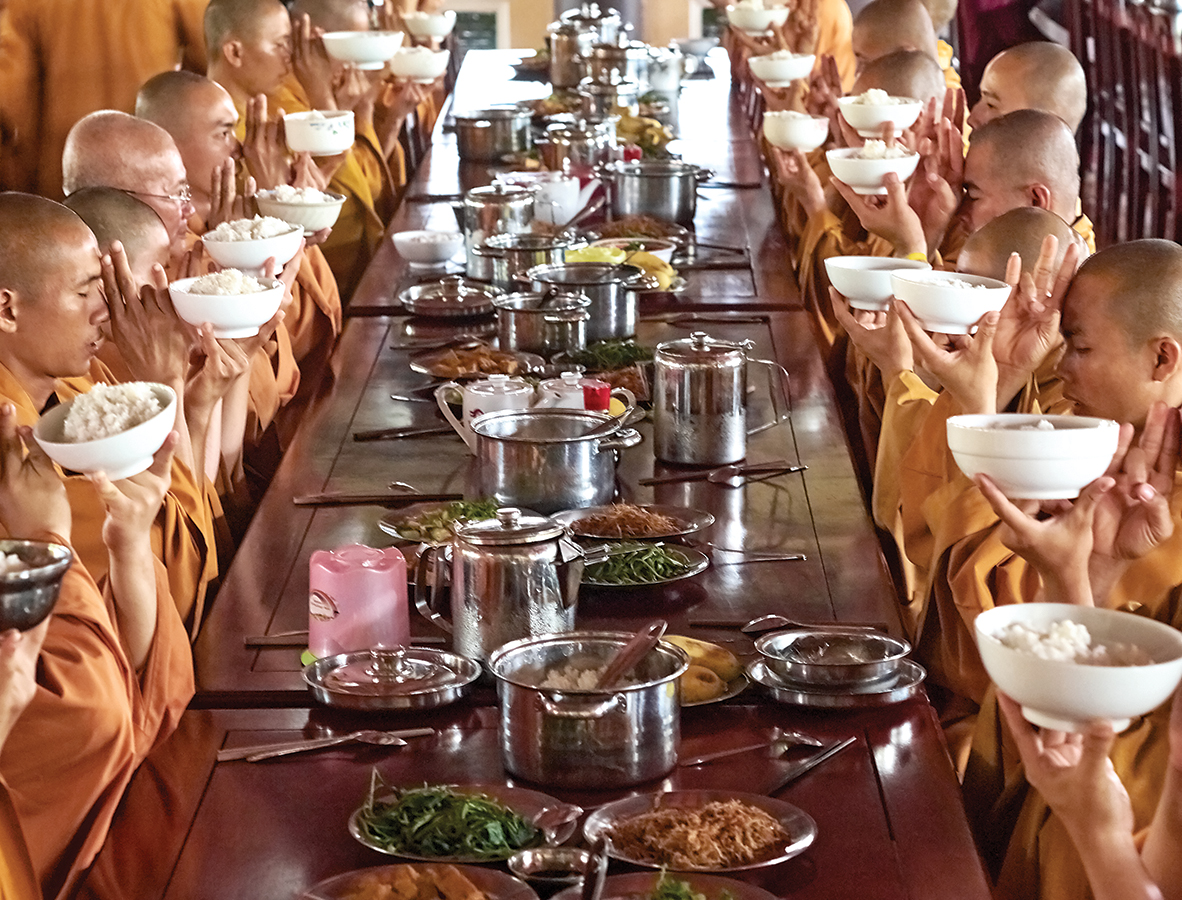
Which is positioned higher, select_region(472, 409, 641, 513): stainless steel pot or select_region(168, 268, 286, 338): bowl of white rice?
select_region(168, 268, 286, 338): bowl of white rice

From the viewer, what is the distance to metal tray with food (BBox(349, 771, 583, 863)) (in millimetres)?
1862

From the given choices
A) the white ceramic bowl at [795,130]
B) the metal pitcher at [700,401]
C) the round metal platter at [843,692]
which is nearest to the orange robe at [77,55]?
the white ceramic bowl at [795,130]

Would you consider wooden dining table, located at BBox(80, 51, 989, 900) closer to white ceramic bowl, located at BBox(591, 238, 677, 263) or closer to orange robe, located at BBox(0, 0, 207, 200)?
white ceramic bowl, located at BBox(591, 238, 677, 263)

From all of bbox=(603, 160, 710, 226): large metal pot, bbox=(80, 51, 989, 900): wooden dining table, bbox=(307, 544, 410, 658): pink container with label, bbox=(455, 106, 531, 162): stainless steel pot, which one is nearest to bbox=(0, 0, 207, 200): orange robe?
bbox=(455, 106, 531, 162): stainless steel pot

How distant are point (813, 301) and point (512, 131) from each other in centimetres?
196

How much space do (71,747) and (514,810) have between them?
655 millimetres

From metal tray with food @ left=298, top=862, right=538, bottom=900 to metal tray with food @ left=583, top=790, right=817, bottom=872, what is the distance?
13 centimetres

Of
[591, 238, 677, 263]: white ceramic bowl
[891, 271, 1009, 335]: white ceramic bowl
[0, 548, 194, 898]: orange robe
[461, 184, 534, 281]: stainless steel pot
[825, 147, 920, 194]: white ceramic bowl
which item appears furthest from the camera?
[591, 238, 677, 263]: white ceramic bowl

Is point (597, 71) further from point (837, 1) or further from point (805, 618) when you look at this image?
point (805, 618)

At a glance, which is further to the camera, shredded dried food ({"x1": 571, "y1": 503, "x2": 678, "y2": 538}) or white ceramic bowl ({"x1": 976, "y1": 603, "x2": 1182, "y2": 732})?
shredded dried food ({"x1": 571, "y1": 503, "x2": 678, "y2": 538})

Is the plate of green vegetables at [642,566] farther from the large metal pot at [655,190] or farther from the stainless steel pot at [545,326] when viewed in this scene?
the large metal pot at [655,190]

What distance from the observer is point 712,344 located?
10.8 ft

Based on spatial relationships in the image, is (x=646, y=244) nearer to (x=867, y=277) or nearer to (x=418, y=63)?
(x=418, y=63)

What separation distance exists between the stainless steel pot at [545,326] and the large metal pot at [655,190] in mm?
1562
